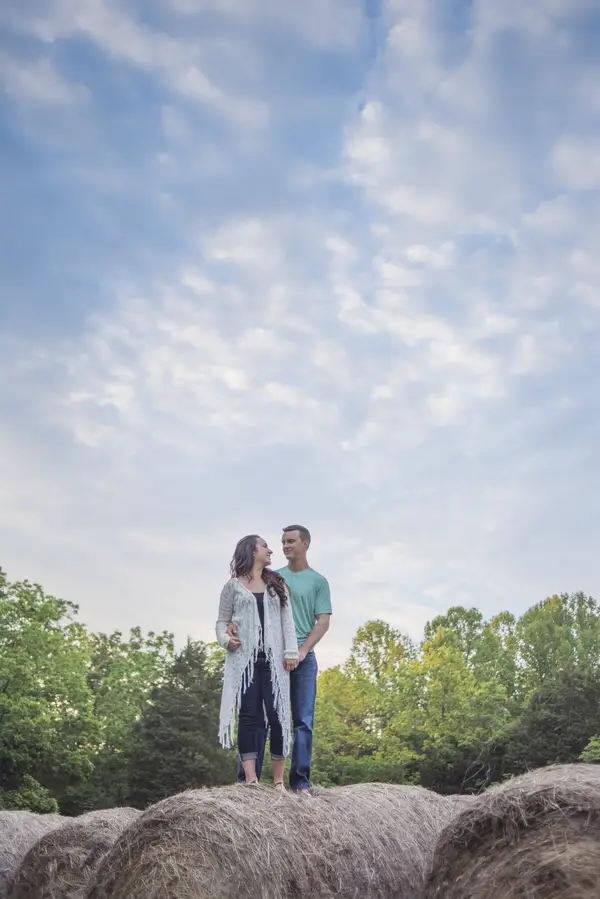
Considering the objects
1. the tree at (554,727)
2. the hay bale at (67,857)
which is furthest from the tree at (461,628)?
the hay bale at (67,857)

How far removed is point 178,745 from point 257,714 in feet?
101

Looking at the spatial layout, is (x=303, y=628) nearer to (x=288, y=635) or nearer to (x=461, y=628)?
(x=288, y=635)

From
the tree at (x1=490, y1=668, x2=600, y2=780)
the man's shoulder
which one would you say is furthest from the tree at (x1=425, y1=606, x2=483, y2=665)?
the man's shoulder

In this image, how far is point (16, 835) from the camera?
10.6 m

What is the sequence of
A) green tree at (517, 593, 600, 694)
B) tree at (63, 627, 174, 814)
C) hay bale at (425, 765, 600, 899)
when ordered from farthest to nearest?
green tree at (517, 593, 600, 694)
tree at (63, 627, 174, 814)
hay bale at (425, 765, 600, 899)

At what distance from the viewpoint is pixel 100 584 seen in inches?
929

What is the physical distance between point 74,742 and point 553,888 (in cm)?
3357

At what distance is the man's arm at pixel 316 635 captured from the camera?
7309mm

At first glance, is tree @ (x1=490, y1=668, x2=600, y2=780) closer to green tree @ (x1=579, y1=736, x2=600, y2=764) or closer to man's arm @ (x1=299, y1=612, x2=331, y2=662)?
green tree @ (x1=579, y1=736, x2=600, y2=764)

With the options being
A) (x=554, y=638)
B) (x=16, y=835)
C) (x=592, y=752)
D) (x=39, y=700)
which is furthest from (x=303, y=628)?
(x=554, y=638)

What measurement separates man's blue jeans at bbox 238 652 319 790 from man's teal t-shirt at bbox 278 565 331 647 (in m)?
0.25

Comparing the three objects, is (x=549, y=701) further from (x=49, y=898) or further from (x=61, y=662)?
(x=49, y=898)

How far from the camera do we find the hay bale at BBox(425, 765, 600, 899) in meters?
4.31

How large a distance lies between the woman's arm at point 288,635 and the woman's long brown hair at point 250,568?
83mm
